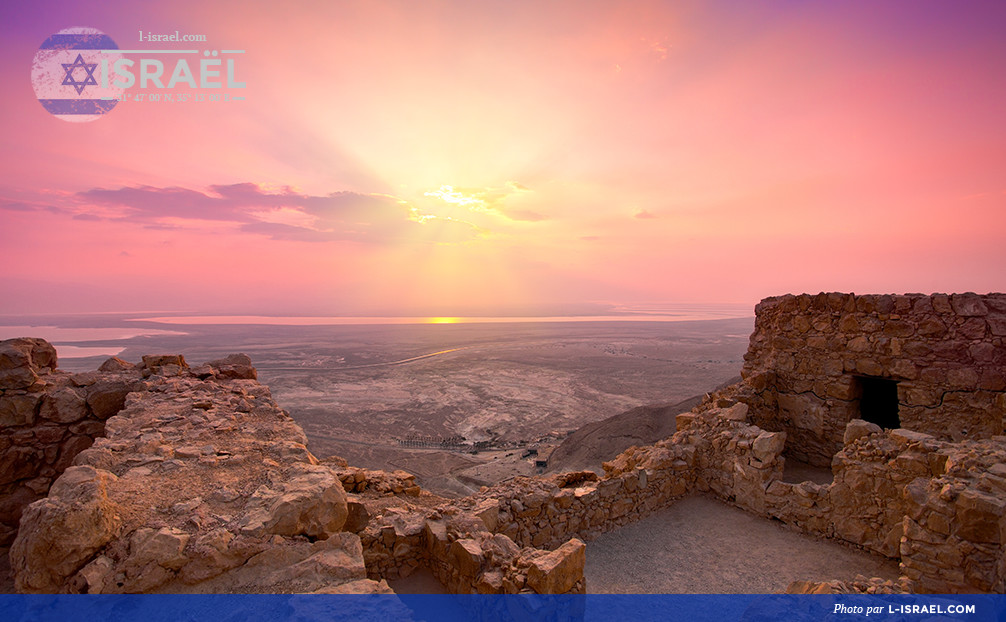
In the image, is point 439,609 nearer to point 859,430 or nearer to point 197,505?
point 197,505

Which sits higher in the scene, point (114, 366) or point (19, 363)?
point (19, 363)

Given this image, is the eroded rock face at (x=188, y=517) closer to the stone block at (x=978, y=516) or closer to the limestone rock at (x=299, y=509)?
the limestone rock at (x=299, y=509)

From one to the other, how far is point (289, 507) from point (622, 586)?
14.6 ft

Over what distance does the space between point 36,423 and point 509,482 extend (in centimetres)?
750

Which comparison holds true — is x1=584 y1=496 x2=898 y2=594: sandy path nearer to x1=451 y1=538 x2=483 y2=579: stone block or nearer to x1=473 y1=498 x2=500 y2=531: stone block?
x1=473 y1=498 x2=500 y2=531: stone block

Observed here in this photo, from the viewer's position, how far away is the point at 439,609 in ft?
15.6

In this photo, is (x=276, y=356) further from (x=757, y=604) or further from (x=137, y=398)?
(x=757, y=604)

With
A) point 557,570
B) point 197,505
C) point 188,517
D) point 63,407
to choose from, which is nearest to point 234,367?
point 63,407

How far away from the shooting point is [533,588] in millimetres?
4219

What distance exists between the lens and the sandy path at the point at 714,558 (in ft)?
18.9

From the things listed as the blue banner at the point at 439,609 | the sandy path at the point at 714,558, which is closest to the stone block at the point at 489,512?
the blue banner at the point at 439,609

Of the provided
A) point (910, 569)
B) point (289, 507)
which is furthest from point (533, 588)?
point (910, 569)

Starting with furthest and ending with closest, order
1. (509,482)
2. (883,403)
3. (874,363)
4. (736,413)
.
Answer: (883,403)
(736,413)
(874,363)
(509,482)

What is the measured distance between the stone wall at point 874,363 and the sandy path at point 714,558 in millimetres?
2849
